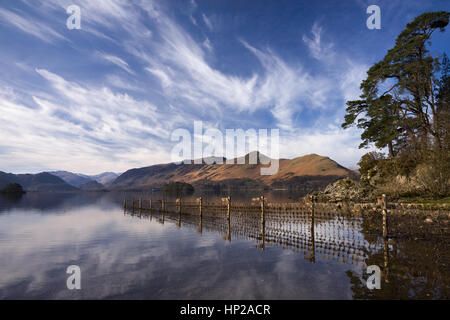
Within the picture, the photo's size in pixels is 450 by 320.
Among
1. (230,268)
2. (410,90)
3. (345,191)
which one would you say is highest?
(410,90)

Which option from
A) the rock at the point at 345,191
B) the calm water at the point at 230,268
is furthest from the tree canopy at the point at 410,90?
the calm water at the point at 230,268

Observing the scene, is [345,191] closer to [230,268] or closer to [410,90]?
[410,90]

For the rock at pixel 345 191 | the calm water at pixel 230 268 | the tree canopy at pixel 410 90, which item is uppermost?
the tree canopy at pixel 410 90

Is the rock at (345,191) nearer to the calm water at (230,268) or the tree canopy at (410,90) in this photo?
the tree canopy at (410,90)

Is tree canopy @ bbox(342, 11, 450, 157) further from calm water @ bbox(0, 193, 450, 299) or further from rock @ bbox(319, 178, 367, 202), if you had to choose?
calm water @ bbox(0, 193, 450, 299)

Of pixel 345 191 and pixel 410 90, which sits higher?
pixel 410 90

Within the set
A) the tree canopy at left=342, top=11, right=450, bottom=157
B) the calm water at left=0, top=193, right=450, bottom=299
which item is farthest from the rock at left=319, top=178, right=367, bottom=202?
the calm water at left=0, top=193, right=450, bottom=299

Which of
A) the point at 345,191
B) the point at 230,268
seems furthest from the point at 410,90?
the point at 230,268

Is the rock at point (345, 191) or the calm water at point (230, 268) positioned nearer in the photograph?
the calm water at point (230, 268)

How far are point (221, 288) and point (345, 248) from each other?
318 inches

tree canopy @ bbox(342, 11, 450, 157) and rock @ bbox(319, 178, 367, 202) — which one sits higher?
tree canopy @ bbox(342, 11, 450, 157)

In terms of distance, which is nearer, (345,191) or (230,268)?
(230,268)

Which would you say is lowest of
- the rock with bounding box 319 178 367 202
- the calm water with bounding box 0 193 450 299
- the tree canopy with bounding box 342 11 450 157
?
the calm water with bounding box 0 193 450 299

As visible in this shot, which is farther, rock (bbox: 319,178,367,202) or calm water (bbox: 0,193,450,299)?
rock (bbox: 319,178,367,202)
